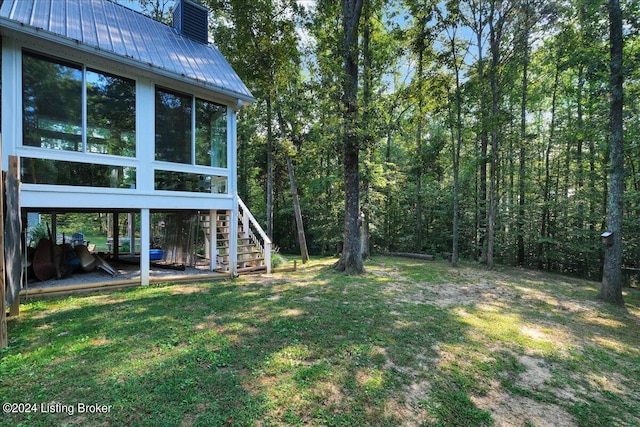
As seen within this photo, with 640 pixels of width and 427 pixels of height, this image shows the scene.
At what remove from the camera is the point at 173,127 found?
6402 mm

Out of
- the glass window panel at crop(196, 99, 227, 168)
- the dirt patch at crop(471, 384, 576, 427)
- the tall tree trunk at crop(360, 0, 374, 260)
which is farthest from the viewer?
the tall tree trunk at crop(360, 0, 374, 260)

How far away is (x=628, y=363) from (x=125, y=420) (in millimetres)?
5584

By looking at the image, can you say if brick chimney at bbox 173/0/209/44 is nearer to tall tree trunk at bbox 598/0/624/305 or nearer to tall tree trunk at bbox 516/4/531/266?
tall tree trunk at bbox 598/0/624/305

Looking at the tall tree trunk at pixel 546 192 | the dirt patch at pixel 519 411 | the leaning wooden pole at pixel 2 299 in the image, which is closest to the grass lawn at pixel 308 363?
the dirt patch at pixel 519 411

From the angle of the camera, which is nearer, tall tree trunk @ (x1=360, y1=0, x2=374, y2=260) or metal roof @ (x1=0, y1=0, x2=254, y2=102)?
metal roof @ (x1=0, y1=0, x2=254, y2=102)

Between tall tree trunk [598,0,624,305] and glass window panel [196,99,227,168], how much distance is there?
907 cm

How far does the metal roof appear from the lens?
4820mm

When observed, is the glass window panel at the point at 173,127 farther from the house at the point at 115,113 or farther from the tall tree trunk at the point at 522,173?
the tall tree trunk at the point at 522,173

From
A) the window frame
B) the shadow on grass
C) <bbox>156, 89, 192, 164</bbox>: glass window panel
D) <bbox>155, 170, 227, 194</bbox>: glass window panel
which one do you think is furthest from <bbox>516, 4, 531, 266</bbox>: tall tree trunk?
the window frame

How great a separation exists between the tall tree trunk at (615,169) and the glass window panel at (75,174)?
1052 centimetres

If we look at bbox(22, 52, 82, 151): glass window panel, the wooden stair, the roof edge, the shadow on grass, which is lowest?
the shadow on grass

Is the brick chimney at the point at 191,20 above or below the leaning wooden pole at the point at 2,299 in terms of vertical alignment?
above

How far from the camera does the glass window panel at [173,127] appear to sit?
20.4 feet

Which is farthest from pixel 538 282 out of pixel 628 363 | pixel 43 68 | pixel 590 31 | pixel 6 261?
pixel 43 68
